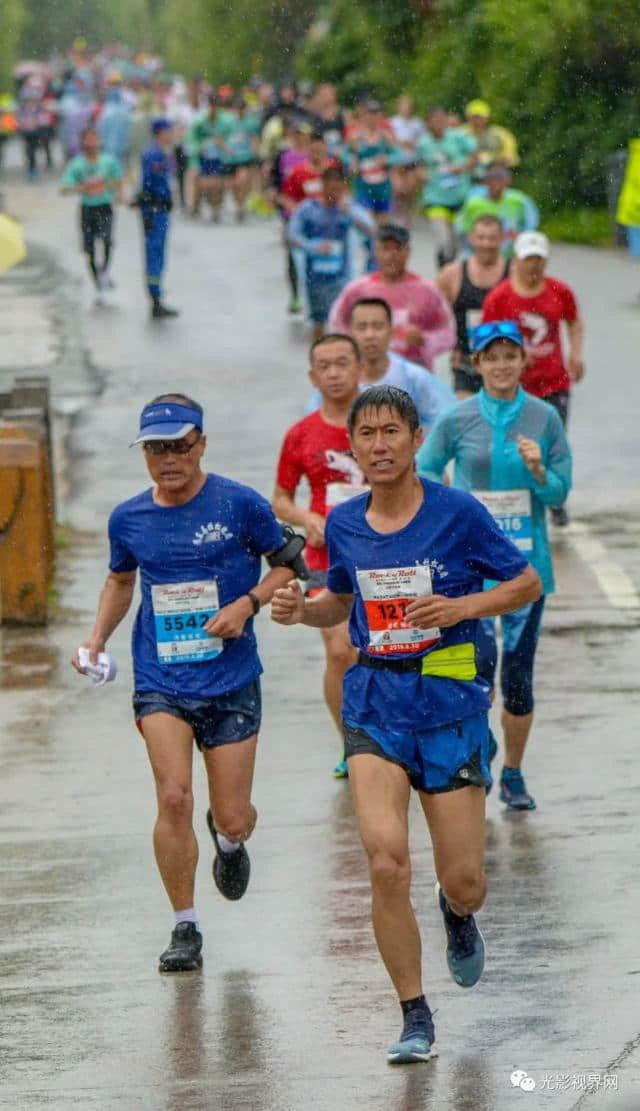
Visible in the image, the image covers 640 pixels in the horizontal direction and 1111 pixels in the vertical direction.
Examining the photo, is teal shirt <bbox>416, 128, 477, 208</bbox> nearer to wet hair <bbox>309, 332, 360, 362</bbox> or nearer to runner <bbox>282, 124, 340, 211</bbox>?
runner <bbox>282, 124, 340, 211</bbox>

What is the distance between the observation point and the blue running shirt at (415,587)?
22.3 ft

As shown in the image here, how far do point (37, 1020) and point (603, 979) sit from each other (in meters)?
1.68

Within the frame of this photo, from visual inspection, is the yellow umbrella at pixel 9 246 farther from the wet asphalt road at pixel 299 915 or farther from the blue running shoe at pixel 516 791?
the blue running shoe at pixel 516 791

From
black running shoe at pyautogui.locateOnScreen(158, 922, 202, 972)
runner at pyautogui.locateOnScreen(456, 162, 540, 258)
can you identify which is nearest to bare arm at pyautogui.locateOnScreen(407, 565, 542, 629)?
black running shoe at pyautogui.locateOnScreen(158, 922, 202, 972)

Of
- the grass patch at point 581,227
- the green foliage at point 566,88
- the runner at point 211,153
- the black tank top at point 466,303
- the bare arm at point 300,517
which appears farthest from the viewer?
the runner at point 211,153

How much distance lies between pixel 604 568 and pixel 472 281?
1926mm

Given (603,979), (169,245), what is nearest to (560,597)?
(603,979)

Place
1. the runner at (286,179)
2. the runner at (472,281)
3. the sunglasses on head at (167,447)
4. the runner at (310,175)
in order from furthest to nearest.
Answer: the runner at (286,179), the runner at (310,175), the runner at (472,281), the sunglasses on head at (167,447)

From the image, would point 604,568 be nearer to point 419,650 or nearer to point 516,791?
point 516,791

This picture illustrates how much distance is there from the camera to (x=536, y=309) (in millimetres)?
13352

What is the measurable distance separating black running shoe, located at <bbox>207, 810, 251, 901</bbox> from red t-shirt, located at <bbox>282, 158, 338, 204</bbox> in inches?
659

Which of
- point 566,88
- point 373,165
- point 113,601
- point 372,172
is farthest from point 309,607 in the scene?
point 566,88

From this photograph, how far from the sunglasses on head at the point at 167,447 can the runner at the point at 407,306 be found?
227 inches

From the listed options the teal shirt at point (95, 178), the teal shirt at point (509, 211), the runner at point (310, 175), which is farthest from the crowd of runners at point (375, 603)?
the teal shirt at point (95, 178)
